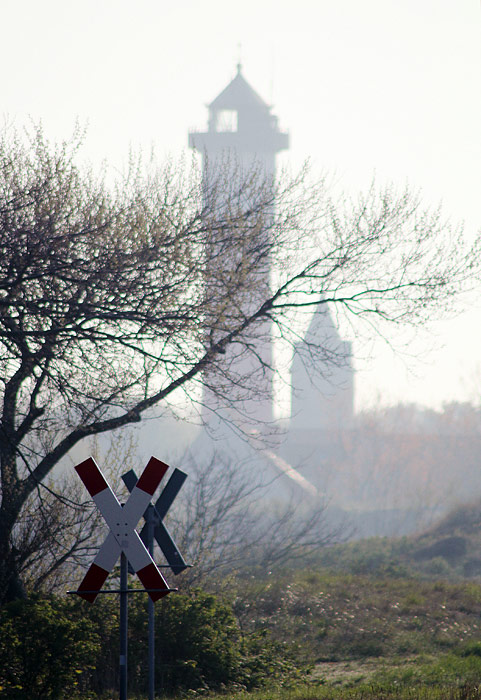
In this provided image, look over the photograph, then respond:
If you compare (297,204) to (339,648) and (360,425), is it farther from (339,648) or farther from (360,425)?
(360,425)

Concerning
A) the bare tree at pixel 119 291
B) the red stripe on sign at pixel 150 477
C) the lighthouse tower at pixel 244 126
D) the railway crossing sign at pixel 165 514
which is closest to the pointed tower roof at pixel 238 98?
the lighthouse tower at pixel 244 126

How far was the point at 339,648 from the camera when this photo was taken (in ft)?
47.1

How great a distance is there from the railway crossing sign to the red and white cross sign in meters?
1.37

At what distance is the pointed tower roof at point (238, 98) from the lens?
9419 centimetres

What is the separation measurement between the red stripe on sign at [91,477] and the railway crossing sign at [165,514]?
141cm

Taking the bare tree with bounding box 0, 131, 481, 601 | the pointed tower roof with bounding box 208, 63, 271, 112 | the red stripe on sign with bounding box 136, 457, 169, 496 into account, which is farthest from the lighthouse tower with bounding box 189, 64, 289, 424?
the red stripe on sign with bounding box 136, 457, 169, 496

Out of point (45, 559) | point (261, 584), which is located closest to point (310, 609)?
point (261, 584)

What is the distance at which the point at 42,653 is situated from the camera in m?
9.34

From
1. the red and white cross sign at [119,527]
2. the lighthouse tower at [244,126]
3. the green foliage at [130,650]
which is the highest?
the lighthouse tower at [244,126]

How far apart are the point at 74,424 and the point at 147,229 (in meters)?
2.66

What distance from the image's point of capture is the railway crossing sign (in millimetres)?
7953

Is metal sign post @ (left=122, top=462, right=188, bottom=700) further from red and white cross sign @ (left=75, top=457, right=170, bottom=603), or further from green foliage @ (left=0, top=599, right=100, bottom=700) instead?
green foliage @ (left=0, top=599, right=100, bottom=700)

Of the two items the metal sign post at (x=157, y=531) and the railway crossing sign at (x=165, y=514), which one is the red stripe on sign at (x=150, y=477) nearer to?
the metal sign post at (x=157, y=531)

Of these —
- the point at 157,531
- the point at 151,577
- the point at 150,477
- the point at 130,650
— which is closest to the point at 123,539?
the point at 151,577
